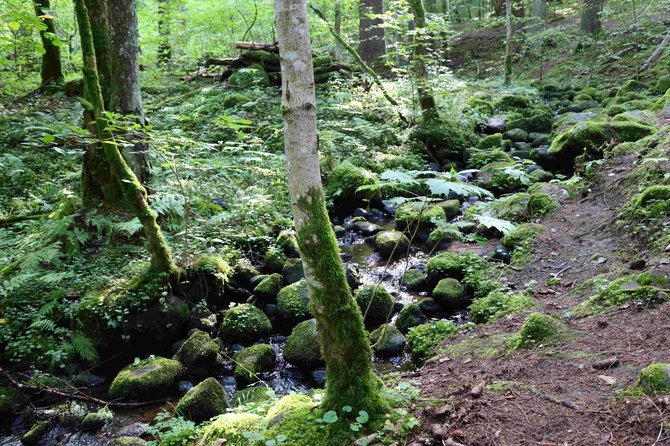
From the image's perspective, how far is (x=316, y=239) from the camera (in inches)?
112

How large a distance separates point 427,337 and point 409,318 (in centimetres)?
60

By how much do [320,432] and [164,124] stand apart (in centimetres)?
1029

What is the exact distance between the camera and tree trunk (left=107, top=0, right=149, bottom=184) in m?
7.44

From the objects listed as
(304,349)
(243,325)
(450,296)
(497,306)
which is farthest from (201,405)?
(497,306)

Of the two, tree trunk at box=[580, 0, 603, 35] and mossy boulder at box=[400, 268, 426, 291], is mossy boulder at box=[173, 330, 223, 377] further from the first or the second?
tree trunk at box=[580, 0, 603, 35]

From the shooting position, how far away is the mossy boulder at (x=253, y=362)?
523 cm

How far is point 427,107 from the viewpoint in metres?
12.2

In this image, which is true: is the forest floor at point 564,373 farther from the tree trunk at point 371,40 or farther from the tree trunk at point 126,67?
the tree trunk at point 371,40

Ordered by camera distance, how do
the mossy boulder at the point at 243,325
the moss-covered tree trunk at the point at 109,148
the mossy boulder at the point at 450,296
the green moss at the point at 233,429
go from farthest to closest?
the mossy boulder at the point at 450,296 → the mossy boulder at the point at 243,325 → the moss-covered tree trunk at the point at 109,148 → the green moss at the point at 233,429

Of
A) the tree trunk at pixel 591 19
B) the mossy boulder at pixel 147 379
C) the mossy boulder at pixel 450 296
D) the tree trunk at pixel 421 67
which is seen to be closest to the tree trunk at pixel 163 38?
the tree trunk at pixel 421 67

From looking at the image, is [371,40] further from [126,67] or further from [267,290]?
[267,290]

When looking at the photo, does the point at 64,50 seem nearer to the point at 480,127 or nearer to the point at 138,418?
the point at 480,127

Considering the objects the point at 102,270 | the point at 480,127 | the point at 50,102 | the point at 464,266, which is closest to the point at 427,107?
the point at 480,127

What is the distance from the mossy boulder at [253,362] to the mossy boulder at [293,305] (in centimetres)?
73
